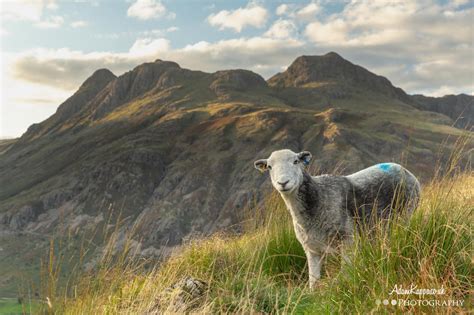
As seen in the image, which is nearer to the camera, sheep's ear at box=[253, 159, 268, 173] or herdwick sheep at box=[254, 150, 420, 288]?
herdwick sheep at box=[254, 150, 420, 288]

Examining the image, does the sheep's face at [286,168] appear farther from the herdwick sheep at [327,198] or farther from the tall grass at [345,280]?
the tall grass at [345,280]

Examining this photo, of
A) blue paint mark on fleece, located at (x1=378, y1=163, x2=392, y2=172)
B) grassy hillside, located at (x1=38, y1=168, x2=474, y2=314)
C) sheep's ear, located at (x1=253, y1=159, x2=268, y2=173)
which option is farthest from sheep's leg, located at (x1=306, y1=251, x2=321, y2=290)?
blue paint mark on fleece, located at (x1=378, y1=163, x2=392, y2=172)

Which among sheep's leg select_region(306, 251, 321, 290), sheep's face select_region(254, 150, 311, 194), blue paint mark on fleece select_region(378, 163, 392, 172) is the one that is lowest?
sheep's leg select_region(306, 251, 321, 290)

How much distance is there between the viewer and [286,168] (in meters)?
7.32

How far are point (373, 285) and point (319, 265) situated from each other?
2433 millimetres

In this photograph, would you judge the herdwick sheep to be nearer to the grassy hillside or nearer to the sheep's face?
the sheep's face

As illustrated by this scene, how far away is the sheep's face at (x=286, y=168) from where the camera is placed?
7033mm

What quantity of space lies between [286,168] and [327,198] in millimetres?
959

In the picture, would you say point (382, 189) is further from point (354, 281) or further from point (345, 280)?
point (354, 281)

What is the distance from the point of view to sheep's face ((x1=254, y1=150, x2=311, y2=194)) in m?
7.03

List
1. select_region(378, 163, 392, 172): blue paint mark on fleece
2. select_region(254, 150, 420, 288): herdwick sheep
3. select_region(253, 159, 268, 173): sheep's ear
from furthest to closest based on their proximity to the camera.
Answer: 1. select_region(378, 163, 392, 172): blue paint mark on fleece
2. select_region(253, 159, 268, 173): sheep's ear
3. select_region(254, 150, 420, 288): herdwick sheep

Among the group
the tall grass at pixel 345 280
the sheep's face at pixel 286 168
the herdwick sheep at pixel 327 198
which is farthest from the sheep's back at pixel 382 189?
the sheep's face at pixel 286 168

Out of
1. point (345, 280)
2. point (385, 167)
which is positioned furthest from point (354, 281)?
point (385, 167)

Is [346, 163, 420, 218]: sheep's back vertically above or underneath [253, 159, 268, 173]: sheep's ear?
underneath
